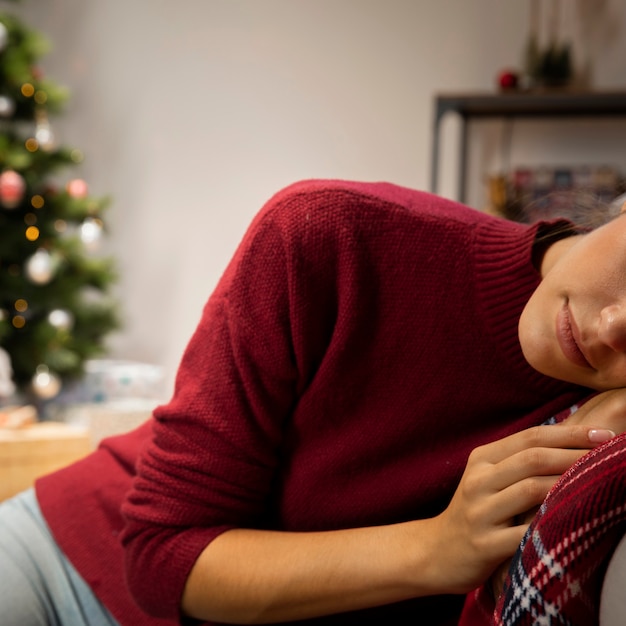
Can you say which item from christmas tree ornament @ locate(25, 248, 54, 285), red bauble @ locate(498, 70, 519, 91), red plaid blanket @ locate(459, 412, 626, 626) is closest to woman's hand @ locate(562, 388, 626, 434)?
red plaid blanket @ locate(459, 412, 626, 626)

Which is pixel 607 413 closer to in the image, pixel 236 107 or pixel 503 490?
pixel 503 490

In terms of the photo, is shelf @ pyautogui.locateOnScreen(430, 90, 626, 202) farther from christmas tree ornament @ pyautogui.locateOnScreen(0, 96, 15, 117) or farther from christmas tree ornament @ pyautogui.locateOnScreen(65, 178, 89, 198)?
christmas tree ornament @ pyautogui.locateOnScreen(0, 96, 15, 117)

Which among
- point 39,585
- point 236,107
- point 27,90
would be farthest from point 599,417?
point 236,107

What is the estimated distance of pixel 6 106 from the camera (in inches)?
104

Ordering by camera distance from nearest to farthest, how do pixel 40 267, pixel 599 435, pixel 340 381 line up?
pixel 599 435 → pixel 340 381 → pixel 40 267

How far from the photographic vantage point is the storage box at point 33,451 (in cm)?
212

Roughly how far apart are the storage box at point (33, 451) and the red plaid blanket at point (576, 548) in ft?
6.06

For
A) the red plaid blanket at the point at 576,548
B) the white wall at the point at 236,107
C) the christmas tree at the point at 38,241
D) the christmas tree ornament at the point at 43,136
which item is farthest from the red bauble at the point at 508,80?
the red plaid blanket at the point at 576,548

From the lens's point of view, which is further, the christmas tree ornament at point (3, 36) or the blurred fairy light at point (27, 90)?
the blurred fairy light at point (27, 90)

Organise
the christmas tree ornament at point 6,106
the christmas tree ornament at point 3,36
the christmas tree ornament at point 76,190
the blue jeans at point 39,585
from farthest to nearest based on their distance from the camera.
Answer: the christmas tree ornament at point 76,190 → the christmas tree ornament at point 6,106 → the christmas tree ornament at point 3,36 → the blue jeans at point 39,585

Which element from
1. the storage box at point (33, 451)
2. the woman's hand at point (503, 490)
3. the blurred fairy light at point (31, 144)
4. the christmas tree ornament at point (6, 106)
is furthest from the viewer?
the blurred fairy light at point (31, 144)

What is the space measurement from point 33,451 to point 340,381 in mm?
1550

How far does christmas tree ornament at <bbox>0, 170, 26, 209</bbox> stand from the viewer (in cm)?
258

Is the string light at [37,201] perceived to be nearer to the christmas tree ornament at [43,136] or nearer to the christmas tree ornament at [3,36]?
the christmas tree ornament at [43,136]
